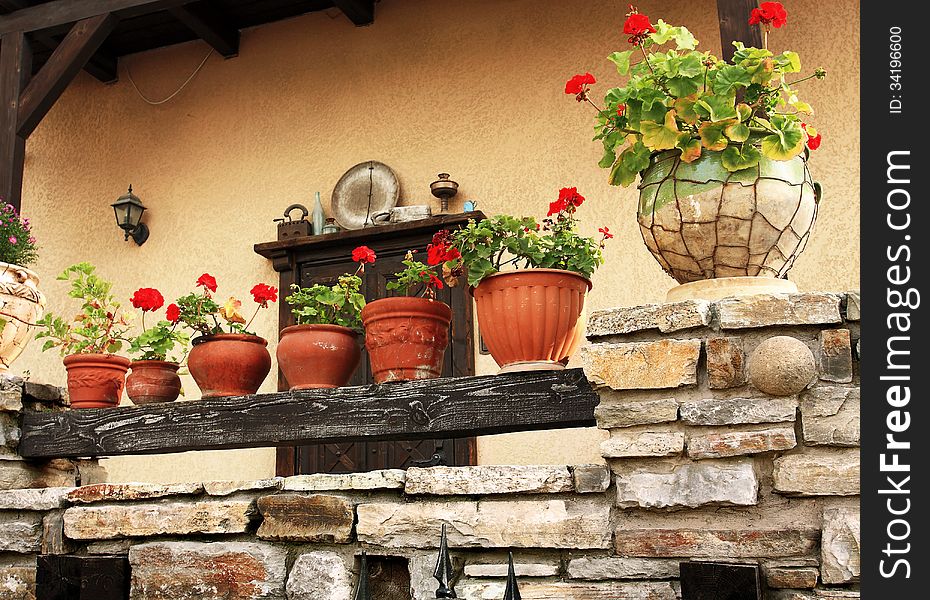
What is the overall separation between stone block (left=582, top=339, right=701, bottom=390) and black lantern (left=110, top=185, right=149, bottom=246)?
413cm

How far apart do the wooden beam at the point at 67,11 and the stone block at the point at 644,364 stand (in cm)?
338

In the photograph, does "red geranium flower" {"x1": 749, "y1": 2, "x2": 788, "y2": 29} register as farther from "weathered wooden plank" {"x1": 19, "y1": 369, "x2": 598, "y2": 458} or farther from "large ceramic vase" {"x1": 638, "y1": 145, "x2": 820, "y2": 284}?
"weathered wooden plank" {"x1": 19, "y1": 369, "x2": 598, "y2": 458}

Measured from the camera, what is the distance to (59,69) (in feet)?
15.0

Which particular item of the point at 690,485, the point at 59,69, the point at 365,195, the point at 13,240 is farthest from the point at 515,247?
the point at 59,69

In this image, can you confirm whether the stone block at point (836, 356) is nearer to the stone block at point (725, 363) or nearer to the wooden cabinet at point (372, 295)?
the stone block at point (725, 363)

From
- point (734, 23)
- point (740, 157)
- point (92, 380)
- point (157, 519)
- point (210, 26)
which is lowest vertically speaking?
point (157, 519)

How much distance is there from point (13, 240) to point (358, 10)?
251cm

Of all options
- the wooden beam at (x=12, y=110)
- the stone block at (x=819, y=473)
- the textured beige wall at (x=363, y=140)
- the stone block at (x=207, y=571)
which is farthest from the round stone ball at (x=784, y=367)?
the wooden beam at (x=12, y=110)

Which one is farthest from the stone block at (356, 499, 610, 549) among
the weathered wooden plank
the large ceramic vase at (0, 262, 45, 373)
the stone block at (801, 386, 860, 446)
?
the large ceramic vase at (0, 262, 45, 373)

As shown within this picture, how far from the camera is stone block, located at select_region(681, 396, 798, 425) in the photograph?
1.83 m

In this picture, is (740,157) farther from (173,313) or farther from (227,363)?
(173,313)
